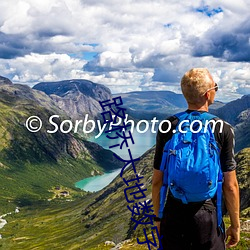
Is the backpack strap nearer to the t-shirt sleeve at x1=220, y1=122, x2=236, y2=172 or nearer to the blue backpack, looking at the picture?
the blue backpack

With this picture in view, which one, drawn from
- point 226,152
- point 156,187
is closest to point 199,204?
point 156,187

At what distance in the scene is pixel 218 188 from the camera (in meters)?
10.6

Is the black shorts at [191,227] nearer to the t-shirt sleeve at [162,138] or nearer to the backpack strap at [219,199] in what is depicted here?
the backpack strap at [219,199]

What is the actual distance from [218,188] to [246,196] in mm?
89112

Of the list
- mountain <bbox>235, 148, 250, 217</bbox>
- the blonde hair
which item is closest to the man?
the blonde hair

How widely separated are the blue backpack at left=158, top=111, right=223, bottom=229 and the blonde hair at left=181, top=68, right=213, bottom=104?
0.71 m

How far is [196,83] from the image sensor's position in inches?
432

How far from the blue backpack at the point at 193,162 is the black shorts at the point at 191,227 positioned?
35 cm

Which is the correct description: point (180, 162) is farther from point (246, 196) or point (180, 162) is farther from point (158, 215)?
point (246, 196)

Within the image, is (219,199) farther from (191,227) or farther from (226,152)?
(226,152)

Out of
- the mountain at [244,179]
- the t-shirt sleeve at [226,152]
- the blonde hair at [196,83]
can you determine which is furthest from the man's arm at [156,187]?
the mountain at [244,179]

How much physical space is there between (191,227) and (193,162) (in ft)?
Result: 7.25

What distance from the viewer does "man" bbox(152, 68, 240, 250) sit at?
10.8 meters

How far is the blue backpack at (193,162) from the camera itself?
10.1m
